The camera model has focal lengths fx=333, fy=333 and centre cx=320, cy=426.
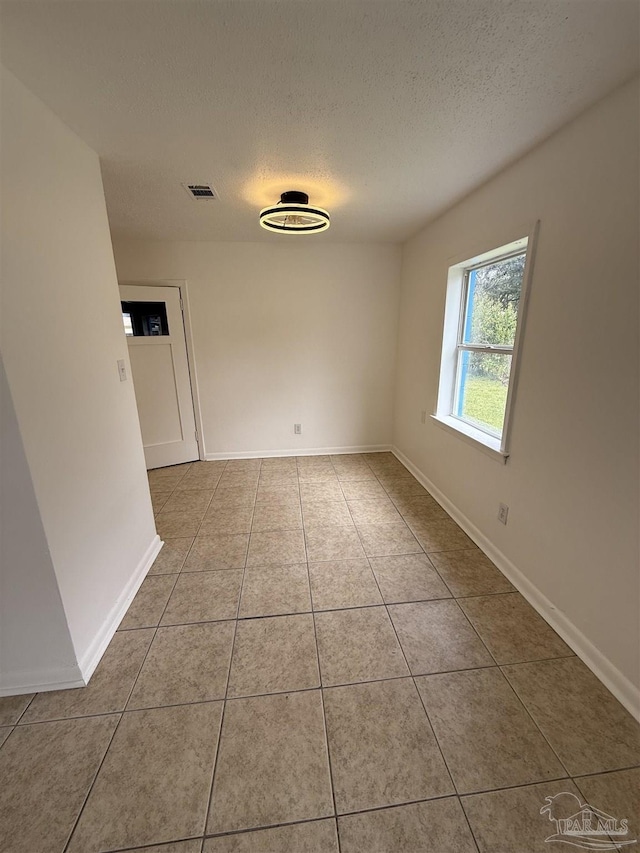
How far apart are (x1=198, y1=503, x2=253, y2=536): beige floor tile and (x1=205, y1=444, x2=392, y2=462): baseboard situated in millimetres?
1096

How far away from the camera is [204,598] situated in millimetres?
1818

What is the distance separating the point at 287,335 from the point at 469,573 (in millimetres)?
2733

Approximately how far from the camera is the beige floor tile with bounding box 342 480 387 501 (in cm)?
293

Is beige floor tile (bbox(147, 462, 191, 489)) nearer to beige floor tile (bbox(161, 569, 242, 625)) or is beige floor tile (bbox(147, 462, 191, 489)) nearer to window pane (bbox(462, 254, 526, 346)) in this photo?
beige floor tile (bbox(161, 569, 242, 625))

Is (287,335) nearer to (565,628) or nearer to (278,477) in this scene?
(278,477)

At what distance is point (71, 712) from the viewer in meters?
1.27

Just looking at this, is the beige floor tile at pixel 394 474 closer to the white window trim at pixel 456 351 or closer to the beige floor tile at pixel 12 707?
the white window trim at pixel 456 351

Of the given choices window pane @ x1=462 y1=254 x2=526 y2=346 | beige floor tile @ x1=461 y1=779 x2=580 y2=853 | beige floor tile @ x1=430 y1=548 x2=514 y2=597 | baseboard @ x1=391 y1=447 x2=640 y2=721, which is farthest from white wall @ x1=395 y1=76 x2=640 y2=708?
beige floor tile @ x1=461 y1=779 x2=580 y2=853

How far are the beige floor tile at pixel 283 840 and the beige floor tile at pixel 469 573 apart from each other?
116 centimetres

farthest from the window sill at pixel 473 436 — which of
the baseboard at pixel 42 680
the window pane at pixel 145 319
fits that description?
the window pane at pixel 145 319

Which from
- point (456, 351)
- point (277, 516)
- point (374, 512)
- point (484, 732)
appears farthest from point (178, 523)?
point (456, 351)

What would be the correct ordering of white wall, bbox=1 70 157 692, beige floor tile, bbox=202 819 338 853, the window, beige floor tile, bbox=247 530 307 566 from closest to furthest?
1. beige floor tile, bbox=202 819 338 853
2. white wall, bbox=1 70 157 692
3. the window
4. beige floor tile, bbox=247 530 307 566

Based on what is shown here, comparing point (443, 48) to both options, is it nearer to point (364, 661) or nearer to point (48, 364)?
point (48, 364)

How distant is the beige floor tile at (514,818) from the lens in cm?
93
